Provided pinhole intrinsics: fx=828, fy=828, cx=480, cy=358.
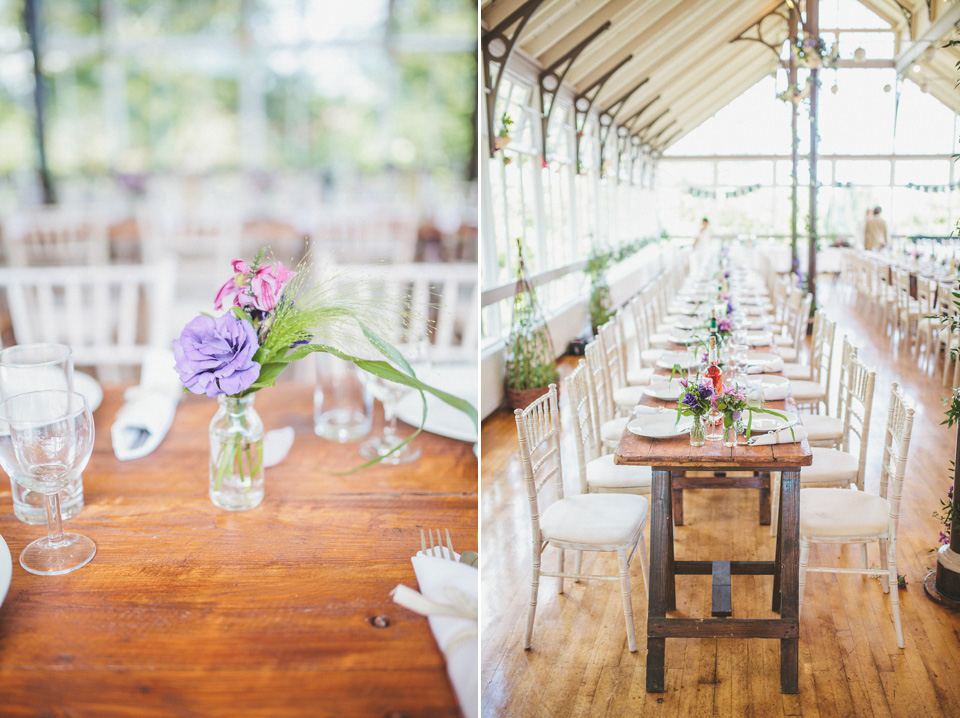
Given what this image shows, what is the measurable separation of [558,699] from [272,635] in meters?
1.61

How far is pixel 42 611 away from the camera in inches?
42.6

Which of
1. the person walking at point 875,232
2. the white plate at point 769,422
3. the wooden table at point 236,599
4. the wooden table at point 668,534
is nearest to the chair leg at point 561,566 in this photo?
the wooden table at point 668,534

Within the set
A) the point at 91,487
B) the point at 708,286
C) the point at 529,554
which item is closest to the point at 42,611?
the point at 91,487

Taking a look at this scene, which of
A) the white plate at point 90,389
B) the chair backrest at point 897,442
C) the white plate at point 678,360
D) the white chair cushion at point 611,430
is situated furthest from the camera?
the white plate at point 678,360

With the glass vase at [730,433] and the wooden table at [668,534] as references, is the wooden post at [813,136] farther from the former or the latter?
the wooden table at [668,534]

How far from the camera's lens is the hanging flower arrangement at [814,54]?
784cm

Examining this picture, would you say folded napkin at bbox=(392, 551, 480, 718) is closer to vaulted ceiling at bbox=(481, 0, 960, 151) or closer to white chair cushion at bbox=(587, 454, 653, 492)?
white chair cushion at bbox=(587, 454, 653, 492)

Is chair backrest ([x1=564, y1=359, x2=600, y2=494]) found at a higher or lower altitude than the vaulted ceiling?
lower

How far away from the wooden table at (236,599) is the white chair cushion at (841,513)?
1427 mm

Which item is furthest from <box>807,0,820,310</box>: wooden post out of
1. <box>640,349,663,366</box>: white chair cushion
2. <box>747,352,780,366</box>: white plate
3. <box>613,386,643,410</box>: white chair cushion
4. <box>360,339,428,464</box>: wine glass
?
<box>360,339,428,464</box>: wine glass

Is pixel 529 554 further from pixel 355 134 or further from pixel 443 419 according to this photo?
pixel 355 134

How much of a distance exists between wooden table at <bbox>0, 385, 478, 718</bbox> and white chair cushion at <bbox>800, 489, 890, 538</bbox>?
1427 millimetres

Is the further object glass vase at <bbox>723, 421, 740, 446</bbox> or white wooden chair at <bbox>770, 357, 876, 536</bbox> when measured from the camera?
white wooden chair at <bbox>770, 357, 876, 536</bbox>

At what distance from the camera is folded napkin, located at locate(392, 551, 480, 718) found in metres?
0.91
